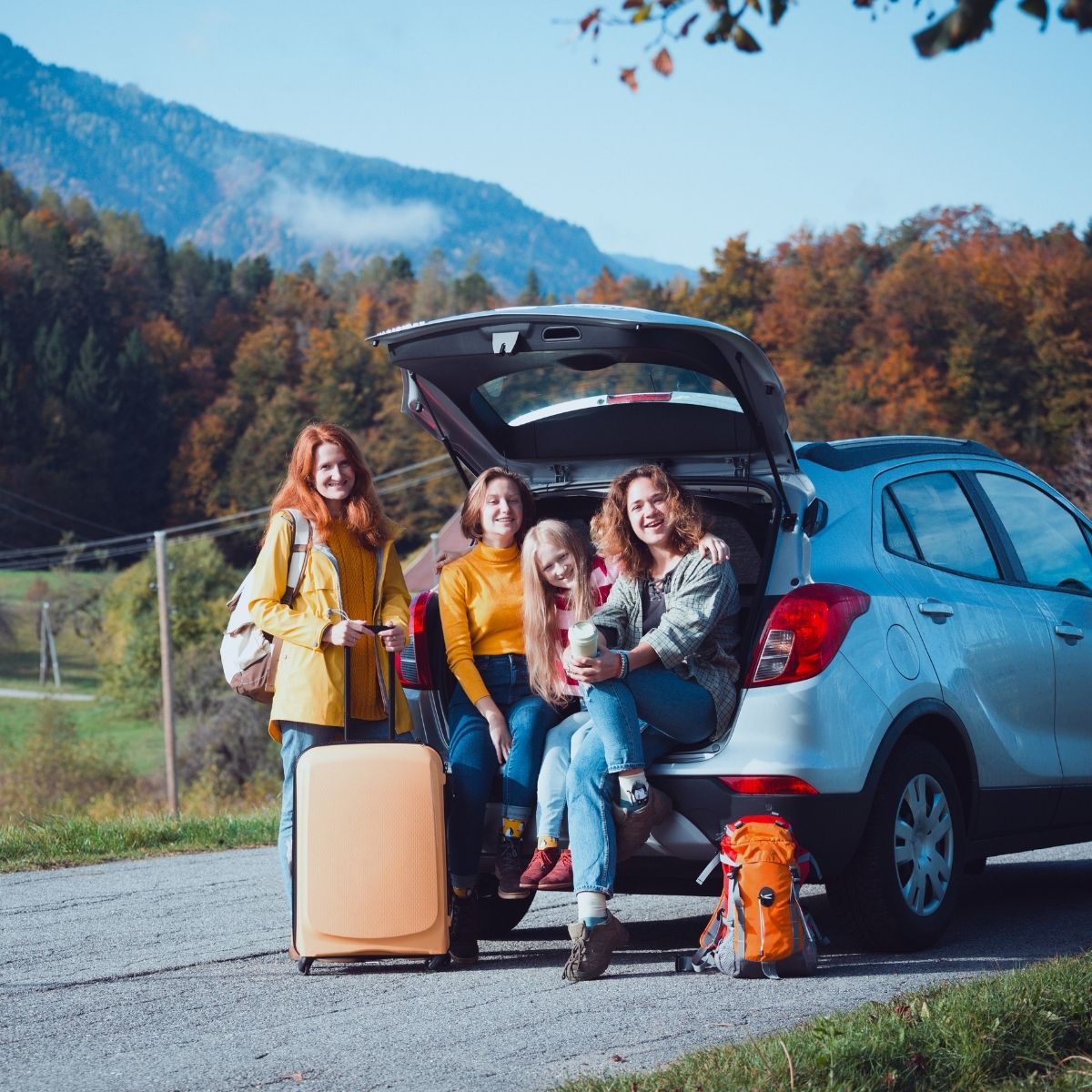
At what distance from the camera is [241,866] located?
8477mm

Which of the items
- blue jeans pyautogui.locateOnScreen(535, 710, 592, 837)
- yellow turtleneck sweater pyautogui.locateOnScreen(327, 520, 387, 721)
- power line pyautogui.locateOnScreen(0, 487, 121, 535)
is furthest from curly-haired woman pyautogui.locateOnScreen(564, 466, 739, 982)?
power line pyautogui.locateOnScreen(0, 487, 121, 535)

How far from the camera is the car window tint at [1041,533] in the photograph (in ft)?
21.3

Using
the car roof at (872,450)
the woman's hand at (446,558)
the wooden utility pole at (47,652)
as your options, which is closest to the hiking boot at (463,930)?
the woman's hand at (446,558)

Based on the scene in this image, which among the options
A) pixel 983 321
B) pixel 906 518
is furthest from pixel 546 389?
pixel 983 321

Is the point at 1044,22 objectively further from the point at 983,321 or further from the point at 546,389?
Result: the point at 983,321

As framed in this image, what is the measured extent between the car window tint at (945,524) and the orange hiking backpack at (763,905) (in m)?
1.32

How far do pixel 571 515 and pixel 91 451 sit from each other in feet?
308

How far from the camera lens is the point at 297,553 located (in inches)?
233

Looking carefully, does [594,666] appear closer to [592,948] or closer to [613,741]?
[613,741]

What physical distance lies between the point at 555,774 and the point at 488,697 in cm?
39

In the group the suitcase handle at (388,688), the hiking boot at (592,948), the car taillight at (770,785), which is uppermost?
the suitcase handle at (388,688)

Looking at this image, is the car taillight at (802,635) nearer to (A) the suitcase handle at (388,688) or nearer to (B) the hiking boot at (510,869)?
(B) the hiking boot at (510,869)

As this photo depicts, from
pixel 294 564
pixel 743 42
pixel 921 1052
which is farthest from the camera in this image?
pixel 294 564

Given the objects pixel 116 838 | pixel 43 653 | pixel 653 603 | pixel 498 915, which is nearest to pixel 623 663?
pixel 653 603
